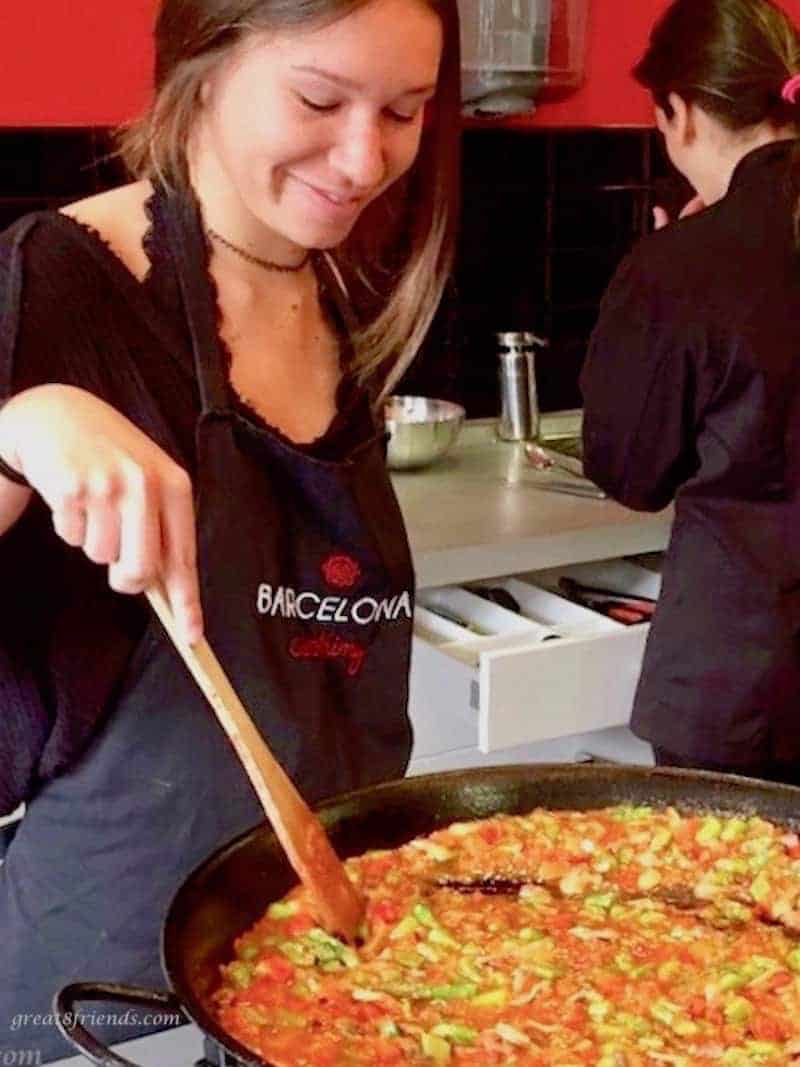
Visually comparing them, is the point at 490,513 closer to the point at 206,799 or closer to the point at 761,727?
the point at 761,727

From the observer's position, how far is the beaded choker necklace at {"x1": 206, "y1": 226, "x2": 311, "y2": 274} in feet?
4.51

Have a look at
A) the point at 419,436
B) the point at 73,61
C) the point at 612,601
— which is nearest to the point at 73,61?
the point at 73,61

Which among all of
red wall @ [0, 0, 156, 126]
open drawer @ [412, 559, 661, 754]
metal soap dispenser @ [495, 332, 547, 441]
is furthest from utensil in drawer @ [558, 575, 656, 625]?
red wall @ [0, 0, 156, 126]

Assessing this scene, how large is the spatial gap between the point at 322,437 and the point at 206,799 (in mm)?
325

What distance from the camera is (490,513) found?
266cm

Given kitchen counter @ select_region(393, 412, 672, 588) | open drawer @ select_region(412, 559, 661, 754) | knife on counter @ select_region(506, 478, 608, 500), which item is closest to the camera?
open drawer @ select_region(412, 559, 661, 754)

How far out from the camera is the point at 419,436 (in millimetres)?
2828

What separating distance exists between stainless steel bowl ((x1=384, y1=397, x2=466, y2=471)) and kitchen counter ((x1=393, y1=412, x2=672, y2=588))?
31 mm

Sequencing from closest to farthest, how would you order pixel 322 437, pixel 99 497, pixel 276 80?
pixel 99 497
pixel 276 80
pixel 322 437

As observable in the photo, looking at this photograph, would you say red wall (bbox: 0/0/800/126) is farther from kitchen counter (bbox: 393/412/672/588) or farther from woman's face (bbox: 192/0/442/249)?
woman's face (bbox: 192/0/442/249)

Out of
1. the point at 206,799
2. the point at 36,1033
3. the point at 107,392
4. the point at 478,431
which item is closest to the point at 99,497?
the point at 107,392

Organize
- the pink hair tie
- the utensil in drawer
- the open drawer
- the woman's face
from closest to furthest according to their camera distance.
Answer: the woman's face → the pink hair tie → the open drawer → the utensil in drawer

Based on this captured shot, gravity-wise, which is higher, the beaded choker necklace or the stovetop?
the beaded choker necklace

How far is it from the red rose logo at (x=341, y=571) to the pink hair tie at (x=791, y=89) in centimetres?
107
